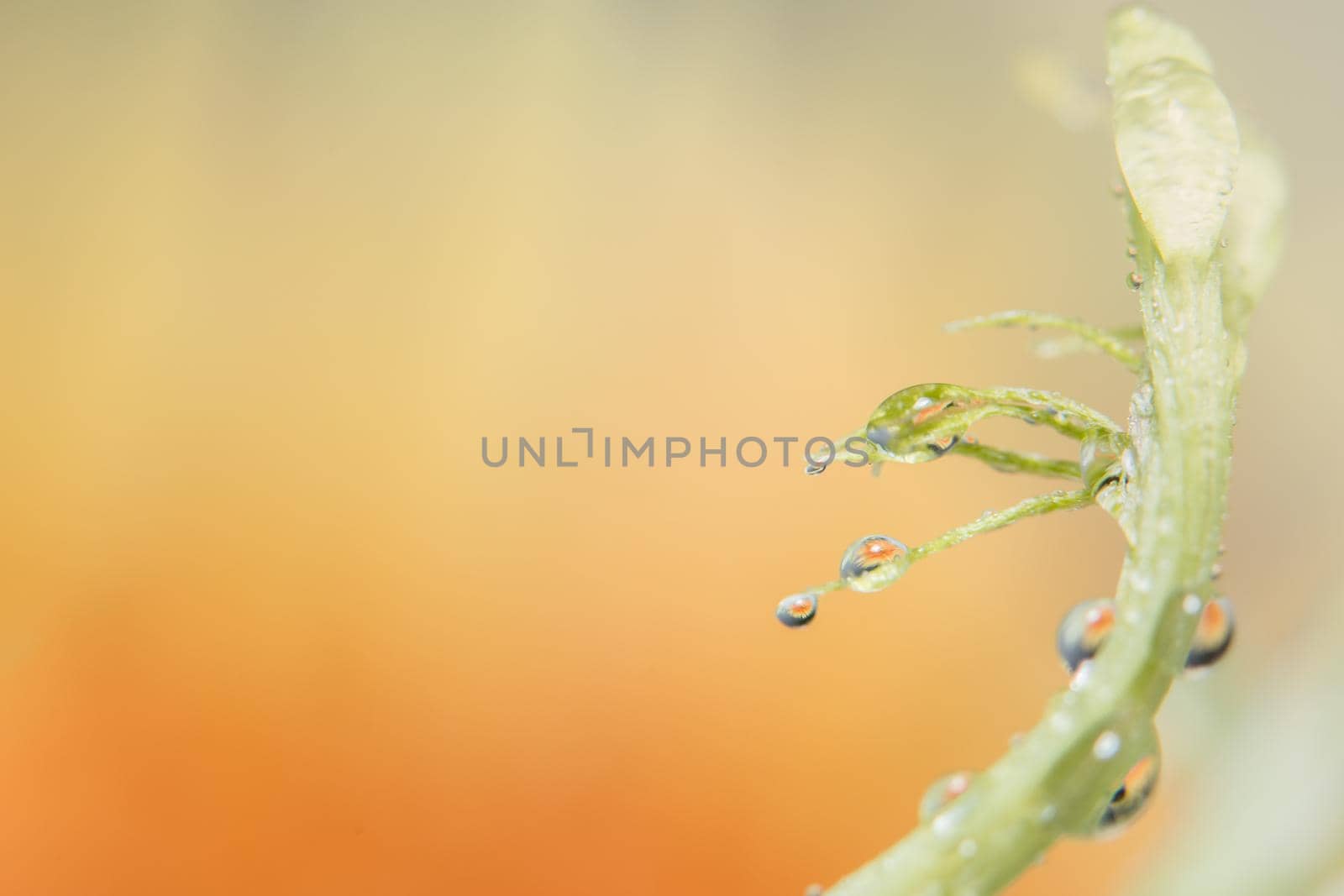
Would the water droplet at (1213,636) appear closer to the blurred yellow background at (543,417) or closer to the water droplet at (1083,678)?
the water droplet at (1083,678)

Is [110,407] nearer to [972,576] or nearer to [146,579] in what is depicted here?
[146,579]

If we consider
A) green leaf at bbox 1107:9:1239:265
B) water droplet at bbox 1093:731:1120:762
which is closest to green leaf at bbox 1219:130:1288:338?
green leaf at bbox 1107:9:1239:265

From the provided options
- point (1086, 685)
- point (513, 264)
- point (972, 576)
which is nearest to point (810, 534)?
point (972, 576)

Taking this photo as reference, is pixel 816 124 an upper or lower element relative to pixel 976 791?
upper

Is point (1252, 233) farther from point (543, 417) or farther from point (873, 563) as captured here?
point (543, 417)

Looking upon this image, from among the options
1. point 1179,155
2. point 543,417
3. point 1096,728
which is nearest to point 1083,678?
point 1096,728

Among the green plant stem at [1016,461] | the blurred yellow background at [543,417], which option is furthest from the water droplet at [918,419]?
the blurred yellow background at [543,417]
